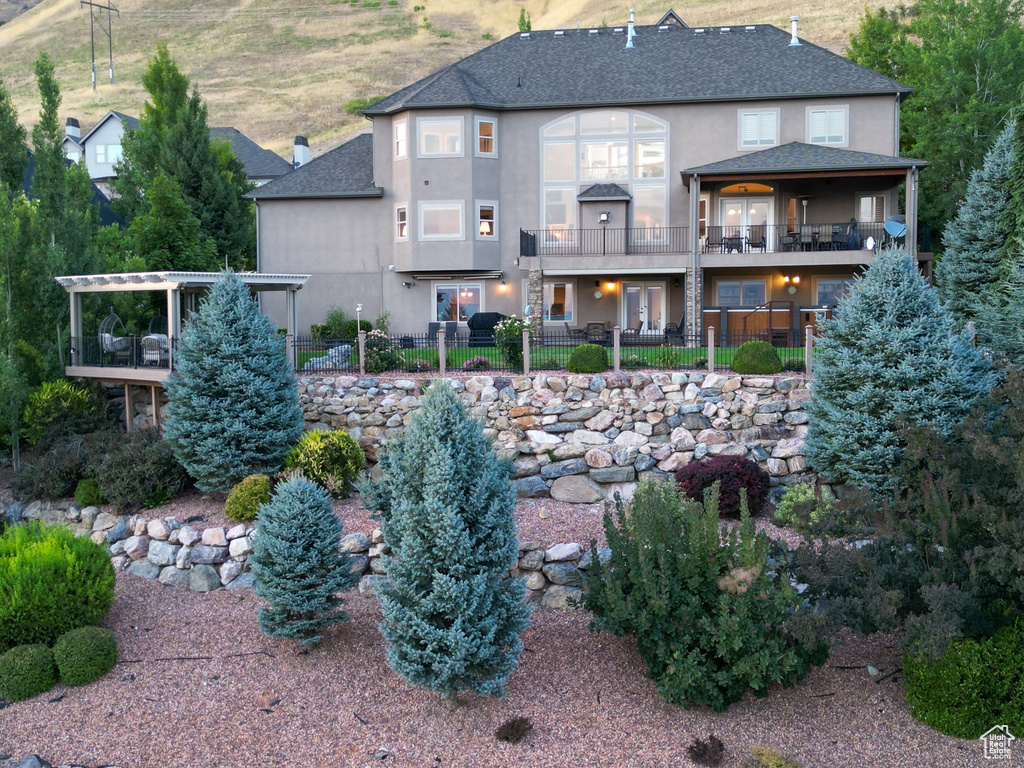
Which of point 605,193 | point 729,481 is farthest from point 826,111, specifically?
point 729,481

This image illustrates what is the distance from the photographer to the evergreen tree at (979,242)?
1670 centimetres

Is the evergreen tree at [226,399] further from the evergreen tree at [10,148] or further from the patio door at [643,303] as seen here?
the patio door at [643,303]

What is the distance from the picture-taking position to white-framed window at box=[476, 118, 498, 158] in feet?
82.8

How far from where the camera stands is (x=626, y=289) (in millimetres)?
26453

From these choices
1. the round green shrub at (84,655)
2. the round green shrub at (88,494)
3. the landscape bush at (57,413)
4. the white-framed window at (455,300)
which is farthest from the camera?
the white-framed window at (455,300)

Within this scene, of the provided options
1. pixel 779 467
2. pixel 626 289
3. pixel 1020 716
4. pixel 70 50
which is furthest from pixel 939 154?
pixel 70 50

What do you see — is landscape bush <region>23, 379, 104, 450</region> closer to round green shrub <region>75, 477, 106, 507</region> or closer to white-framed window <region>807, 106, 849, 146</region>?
round green shrub <region>75, 477, 106, 507</region>

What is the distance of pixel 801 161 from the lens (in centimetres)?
2292

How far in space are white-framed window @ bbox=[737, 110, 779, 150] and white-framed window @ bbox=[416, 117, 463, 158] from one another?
27.9 ft

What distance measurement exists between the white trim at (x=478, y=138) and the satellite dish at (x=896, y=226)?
11575 mm

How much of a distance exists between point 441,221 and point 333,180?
4209 mm

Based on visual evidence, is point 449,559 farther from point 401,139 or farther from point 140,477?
point 401,139

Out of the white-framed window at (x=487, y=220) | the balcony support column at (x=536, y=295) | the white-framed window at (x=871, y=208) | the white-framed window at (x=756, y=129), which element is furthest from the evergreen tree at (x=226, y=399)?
the white-framed window at (x=871, y=208)

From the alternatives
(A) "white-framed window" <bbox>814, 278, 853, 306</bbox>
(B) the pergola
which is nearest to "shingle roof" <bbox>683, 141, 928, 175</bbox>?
(A) "white-framed window" <bbox>814, 278, 853, 306</bbox>
